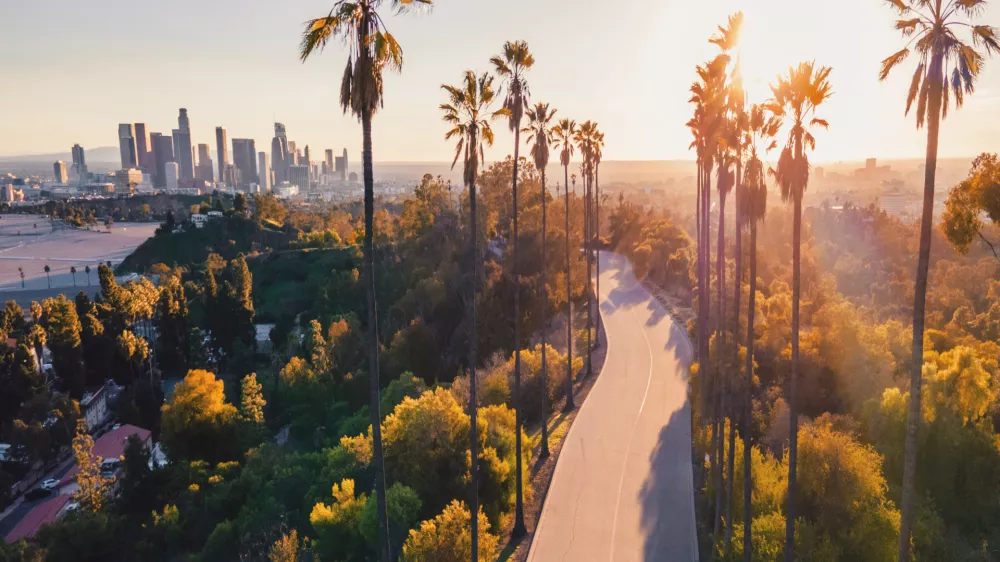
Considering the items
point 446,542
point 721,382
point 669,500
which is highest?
point 721,382

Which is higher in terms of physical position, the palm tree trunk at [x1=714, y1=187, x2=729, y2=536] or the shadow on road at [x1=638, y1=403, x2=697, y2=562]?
the palm tree trunk at [x1=714, y1=187, x2=729, y2=536]

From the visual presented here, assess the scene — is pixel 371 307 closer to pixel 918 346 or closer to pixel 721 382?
pixel 918 346

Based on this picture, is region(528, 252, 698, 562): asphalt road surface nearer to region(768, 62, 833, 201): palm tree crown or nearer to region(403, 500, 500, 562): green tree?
region(403, 500, 500, 562): green tree

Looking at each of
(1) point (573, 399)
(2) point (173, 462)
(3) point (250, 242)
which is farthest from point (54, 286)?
(1) point (573, 399)

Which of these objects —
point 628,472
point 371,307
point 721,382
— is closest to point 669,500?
point 628,472

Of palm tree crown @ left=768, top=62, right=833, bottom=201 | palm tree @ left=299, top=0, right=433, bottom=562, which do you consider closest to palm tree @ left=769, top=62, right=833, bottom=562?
palm tree crown @ left=768, top=62, right=833, bottom=201

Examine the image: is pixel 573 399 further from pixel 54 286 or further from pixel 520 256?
pixel 54 286

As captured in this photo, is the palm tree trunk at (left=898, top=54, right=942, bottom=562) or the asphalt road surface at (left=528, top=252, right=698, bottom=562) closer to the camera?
the palm tree trunk at (left=898, top=54, right=942, bottom=562)

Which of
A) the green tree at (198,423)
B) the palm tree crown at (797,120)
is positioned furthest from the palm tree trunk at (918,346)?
the green tree at (198,423)

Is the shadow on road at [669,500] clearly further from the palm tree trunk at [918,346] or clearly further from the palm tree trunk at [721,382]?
the palm tree trunk at [918,346]
